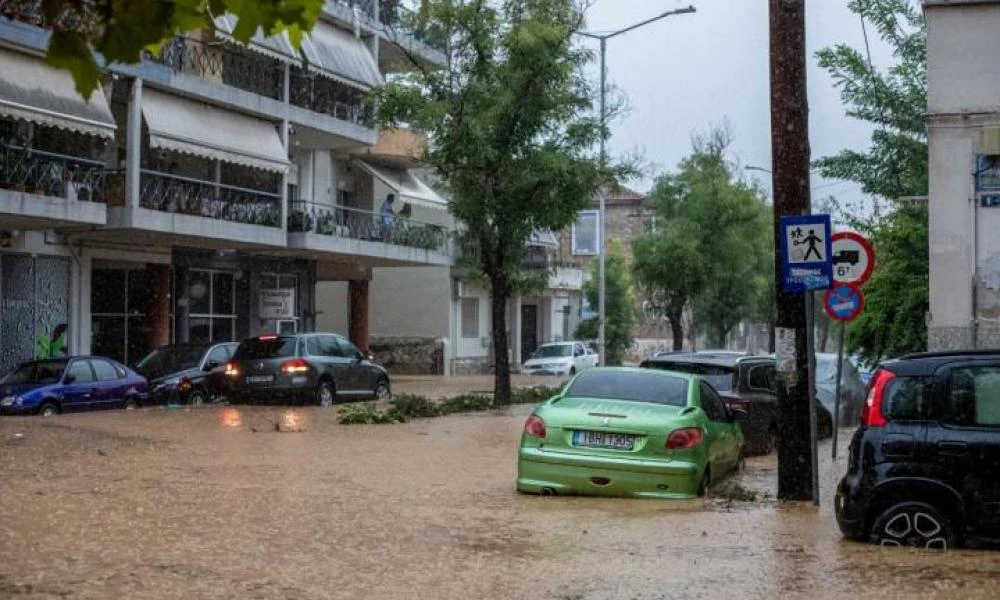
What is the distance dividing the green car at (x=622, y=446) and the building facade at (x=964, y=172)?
16.7ft

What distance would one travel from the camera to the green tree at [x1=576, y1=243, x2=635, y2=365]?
57403 millimetres

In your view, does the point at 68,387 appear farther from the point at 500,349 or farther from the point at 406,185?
the point at 406,185

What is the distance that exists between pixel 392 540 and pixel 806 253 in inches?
195

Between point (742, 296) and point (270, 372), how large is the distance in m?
27.4

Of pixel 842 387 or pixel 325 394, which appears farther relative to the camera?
pixel 325 394

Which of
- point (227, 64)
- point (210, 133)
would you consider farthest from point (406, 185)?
point (210, 133)

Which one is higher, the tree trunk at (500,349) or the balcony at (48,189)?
the balcony at (48,189)

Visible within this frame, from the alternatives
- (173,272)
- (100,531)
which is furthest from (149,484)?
(173,272)

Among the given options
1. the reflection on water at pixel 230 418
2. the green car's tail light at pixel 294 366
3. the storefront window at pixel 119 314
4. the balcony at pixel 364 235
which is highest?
the balcony at pixel 364 235

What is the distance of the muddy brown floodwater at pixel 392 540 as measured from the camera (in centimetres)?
826

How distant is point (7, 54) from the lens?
26.7m

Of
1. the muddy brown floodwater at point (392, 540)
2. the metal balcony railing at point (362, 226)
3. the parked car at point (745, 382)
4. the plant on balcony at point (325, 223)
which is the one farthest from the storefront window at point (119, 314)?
the parked car at point (745, 382)

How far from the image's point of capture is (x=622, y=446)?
1254 centimetres

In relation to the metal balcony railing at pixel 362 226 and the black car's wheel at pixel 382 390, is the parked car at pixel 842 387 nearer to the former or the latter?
the black car's wheel at pixel 382 390
